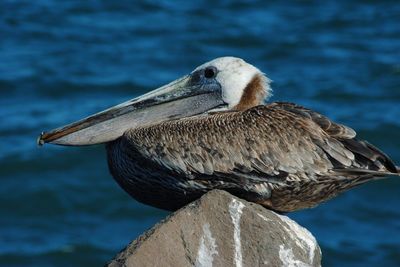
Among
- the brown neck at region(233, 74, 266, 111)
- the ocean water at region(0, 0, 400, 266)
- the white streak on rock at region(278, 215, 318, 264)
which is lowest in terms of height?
the white streak on rock at region(278, 215, 318, 264)

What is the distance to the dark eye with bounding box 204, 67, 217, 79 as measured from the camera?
7.88 metres

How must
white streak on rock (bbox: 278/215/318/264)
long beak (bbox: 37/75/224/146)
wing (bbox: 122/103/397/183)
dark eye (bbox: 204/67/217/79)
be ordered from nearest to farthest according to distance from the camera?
white streak on rock (bbox: 278/215/318/264), wing (bbox: 122/103/397/183), long beak (bbox: 37/75/224/146), dark eye (bbox: 204/67/217/79)

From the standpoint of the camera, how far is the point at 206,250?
254 inches

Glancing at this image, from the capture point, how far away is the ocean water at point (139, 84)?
14.0m

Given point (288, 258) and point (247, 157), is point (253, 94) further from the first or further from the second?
point (288, 258)

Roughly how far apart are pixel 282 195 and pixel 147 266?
107cm

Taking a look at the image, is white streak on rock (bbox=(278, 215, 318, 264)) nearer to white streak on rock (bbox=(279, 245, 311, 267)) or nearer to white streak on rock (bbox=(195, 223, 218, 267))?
white streak on rock (bbox=(279, 245, 311, 267))

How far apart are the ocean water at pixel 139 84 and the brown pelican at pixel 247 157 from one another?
632cm

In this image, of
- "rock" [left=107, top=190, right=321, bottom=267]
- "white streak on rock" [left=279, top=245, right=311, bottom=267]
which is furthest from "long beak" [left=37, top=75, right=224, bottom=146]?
"white streak on rock" [left=279, top=245, right=311, bottom=267]

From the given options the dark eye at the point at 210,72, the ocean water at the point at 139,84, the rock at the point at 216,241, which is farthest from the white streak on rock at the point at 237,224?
the ocean water at the point at 139,84

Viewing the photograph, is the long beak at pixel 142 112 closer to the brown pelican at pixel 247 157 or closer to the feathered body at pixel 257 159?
the brown pelican at pixel 247 157

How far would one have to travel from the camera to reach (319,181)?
6988mm

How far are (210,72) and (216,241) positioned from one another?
175 cm

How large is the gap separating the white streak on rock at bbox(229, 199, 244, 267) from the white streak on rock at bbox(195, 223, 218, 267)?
0.40ft
